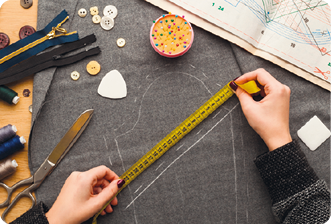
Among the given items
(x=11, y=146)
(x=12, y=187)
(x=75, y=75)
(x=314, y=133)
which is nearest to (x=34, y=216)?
(x=12, y=187)

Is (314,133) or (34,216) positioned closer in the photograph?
(34,216)

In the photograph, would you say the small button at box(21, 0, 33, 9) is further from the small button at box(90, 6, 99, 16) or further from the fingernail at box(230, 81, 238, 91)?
the fingernail at box(230, 81, 238, 91)

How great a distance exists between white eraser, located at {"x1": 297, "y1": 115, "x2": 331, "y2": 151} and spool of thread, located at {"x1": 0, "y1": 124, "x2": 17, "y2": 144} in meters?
1.32

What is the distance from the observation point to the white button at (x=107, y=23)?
1089 mm

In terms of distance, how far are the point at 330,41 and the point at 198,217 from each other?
107 cm

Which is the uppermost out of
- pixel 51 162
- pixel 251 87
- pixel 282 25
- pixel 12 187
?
pixel 282 25

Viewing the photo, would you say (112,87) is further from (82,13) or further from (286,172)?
(286,172)

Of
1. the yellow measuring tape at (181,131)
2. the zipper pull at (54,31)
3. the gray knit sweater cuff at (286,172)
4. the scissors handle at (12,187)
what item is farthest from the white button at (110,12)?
the gray knit sweater cuff at (286,172)

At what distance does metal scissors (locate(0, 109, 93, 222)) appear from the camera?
3.28 ft

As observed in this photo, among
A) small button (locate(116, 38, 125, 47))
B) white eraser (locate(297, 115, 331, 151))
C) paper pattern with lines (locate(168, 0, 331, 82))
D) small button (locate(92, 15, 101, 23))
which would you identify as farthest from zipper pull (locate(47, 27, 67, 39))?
white eraser (locate(297, 115, 331, 151))

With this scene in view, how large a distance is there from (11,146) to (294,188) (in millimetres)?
1232

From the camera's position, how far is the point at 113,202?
103 cm

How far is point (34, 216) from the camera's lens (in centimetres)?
94

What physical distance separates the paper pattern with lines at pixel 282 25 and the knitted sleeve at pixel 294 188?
453mm
